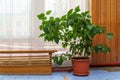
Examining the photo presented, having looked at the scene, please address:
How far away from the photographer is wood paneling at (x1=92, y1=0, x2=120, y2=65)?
4750mm

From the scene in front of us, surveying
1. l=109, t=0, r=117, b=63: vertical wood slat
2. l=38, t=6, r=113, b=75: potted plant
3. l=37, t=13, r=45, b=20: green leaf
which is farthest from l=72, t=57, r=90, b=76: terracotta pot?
l=37, t=13, r=45, b=20: green leaf

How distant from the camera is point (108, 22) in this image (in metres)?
4.79

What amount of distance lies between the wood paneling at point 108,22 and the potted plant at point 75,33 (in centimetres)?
43

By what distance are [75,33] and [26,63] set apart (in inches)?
40.4

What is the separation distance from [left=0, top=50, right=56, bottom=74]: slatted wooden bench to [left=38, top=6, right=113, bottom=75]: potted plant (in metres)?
0.19

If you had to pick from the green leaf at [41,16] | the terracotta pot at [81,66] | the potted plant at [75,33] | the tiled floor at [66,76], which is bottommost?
the tiled floor at [66,76]

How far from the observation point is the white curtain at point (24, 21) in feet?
14.8

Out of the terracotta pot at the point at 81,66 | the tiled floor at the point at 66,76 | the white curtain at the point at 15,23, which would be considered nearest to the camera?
the tiled floor at the point at 66,76

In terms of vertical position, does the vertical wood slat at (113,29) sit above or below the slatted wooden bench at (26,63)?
above

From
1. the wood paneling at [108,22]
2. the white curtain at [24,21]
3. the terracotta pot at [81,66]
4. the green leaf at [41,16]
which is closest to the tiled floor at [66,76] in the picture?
the terracotta pot at [81,66]

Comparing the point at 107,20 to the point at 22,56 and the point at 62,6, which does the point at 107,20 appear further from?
the point at 22,56

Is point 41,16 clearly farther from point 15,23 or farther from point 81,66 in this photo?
point 81,66

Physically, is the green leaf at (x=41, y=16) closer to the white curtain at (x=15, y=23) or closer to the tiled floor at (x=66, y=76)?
the white curtain at (x=15, y=23)

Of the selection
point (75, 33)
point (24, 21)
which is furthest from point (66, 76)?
point (24, 21)
